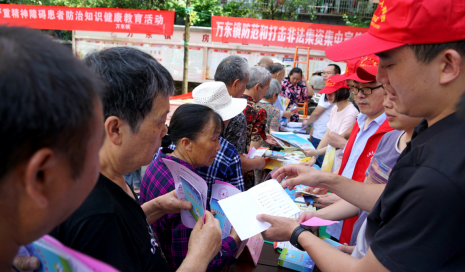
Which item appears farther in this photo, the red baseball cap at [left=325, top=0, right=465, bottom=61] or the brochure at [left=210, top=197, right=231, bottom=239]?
the brochure at [left=210, top=197, right=231, bottom=239]

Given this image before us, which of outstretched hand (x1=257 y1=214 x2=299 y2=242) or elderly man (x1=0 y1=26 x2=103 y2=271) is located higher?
elderly man (x1=0 y1=26 x2=103 y2=271)

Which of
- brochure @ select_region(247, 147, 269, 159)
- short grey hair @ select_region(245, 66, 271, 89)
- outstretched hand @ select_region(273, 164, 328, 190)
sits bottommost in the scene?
brochure @ select_region(247, 147, 269, 159)

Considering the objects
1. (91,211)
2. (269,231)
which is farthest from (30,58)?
(269,231)

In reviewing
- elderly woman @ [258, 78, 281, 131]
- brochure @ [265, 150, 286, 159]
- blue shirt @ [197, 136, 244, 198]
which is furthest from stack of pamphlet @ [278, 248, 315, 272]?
elderly woman @ [258, 78, 281, 131]

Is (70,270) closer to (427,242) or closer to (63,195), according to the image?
(63,195)

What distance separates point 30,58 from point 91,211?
21.2 inches

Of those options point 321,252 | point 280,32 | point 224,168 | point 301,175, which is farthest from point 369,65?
point 280,32

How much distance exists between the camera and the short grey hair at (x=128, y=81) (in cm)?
100

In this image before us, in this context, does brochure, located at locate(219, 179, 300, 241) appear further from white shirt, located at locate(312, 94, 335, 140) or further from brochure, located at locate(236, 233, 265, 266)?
white shirt, located at locate(312, 94, 335, 140)

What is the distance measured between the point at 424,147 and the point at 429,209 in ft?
0.61

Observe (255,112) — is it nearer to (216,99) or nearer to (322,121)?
(216,99)

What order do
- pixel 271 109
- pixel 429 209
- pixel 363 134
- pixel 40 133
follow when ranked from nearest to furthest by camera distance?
pixel 40 133
pixel 429 209
pixel 363 134
pixel 271 109

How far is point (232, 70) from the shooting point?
9.93 ft

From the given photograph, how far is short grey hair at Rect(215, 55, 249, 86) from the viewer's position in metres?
3.03
